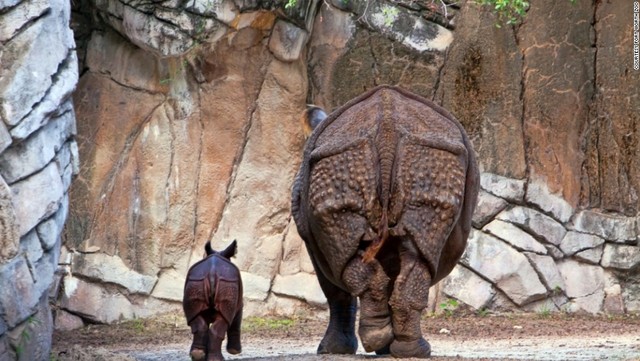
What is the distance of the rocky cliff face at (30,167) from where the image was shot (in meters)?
8.09

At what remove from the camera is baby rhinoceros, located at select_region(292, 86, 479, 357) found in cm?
794

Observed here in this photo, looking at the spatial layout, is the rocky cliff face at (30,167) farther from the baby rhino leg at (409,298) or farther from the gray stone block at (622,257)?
the gray stone block at (622,257)

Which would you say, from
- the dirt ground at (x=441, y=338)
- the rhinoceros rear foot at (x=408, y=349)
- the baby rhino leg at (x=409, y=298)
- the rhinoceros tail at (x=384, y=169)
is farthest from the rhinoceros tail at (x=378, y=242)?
the dirt ground at (x=441, y=338)

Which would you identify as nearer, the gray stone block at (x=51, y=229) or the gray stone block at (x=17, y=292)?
the gray stone block at (x=17, y=292)

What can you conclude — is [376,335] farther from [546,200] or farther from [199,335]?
[546,200]

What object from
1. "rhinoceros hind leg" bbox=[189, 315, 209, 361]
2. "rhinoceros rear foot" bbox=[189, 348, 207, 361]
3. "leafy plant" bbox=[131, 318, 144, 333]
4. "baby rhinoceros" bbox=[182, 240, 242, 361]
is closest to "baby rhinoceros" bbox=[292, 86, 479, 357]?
"baby rhinoceros" bbox=[182, 240, 242, 361]

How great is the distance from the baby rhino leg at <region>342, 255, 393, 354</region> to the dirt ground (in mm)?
231

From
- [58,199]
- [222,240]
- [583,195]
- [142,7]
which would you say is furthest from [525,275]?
[58,199]

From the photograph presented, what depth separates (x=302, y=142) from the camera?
→ 14031 millimetres

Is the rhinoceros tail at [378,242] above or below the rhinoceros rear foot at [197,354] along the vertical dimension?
above

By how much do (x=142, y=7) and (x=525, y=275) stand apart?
16.8ft

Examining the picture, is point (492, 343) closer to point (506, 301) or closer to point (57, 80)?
point (506, 301)

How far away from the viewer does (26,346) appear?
8281 millimetres

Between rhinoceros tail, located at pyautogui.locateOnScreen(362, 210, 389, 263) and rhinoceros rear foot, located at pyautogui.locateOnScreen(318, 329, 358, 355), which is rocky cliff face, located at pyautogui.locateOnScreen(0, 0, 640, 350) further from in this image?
rhinoceros tail, located at pyautogui.locateOnScreen(362, 210, 389, 263)
